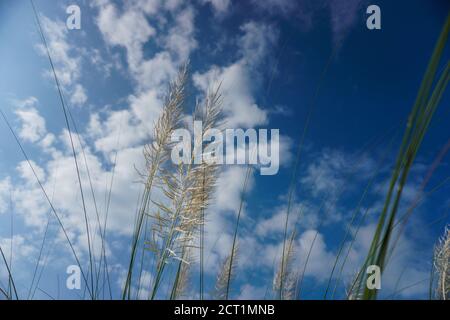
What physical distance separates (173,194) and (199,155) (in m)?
0.24

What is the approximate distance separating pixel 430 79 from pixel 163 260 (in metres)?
1.48

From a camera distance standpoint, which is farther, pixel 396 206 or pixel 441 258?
pixel 441 258

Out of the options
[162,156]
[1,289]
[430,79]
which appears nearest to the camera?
[430,79]
